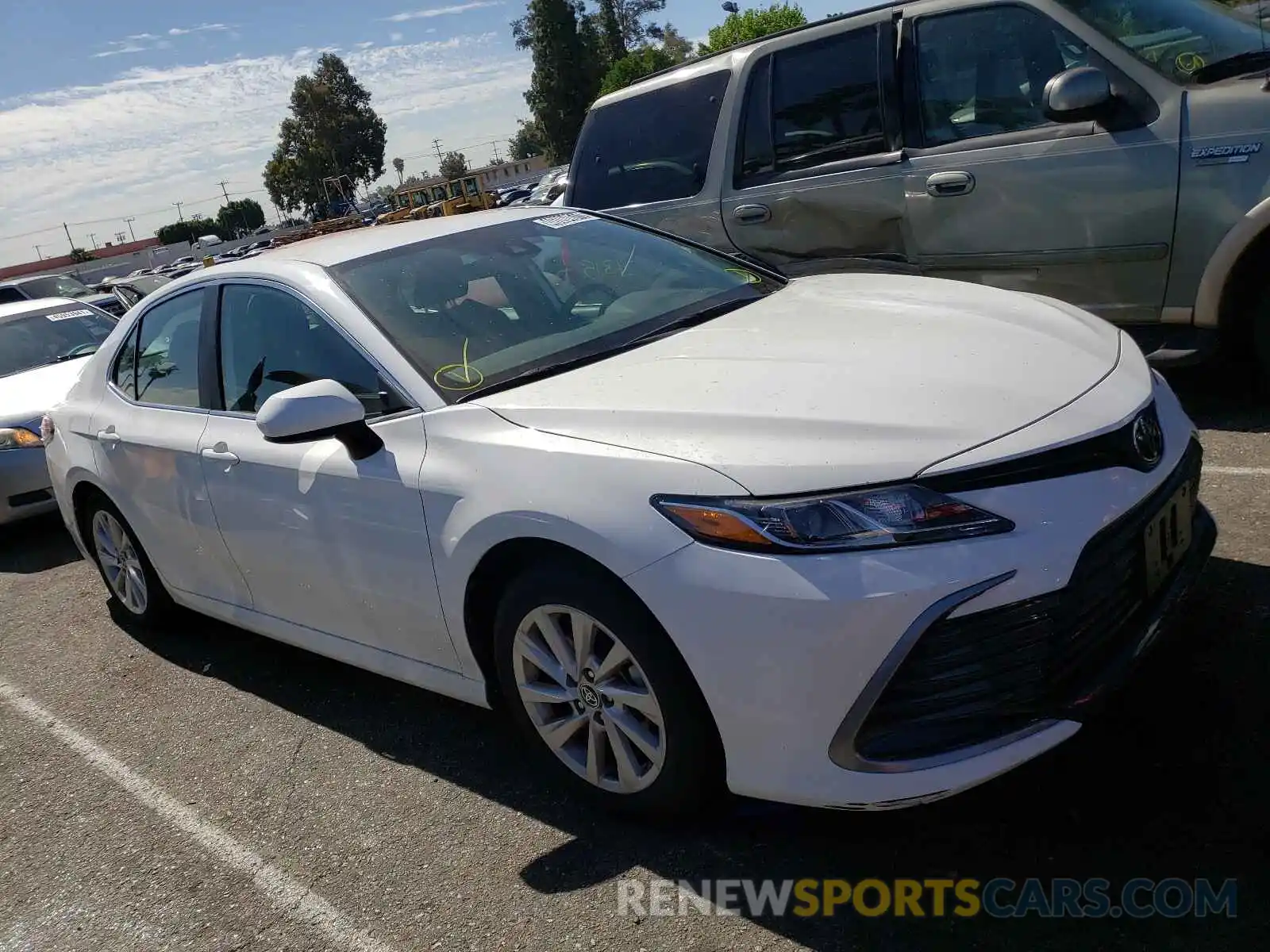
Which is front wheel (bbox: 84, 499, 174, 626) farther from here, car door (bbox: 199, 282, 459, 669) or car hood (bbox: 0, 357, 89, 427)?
car hood (bbox: 0, 357, 89, 427)

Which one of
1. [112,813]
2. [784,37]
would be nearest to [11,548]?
[112,813]

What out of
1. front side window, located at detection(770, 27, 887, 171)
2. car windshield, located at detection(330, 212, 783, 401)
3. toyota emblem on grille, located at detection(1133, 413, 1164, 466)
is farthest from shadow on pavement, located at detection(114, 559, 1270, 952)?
front side window, located at detection(770, 27, 887, 171)

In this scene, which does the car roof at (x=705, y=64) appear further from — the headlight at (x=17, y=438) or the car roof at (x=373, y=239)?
the headlight at (x=17, y=438)

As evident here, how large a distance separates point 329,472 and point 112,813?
1.38 metres

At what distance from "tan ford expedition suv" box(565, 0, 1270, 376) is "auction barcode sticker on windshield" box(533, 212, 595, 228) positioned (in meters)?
1.81

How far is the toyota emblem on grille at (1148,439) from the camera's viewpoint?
2.51 metres

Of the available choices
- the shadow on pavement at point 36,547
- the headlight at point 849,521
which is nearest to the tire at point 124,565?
the shadow on pavement at point 36,547

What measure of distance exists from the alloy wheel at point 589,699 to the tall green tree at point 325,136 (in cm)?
10201

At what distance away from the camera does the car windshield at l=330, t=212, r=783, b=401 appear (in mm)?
3211

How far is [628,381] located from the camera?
2.88 metres

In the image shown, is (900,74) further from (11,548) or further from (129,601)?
(11,548)

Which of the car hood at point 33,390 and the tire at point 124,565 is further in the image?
the car hood at point 33,390

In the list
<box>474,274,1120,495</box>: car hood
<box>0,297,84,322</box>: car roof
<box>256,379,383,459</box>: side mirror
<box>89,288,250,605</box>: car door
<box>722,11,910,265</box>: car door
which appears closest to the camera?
<box>474,274,1120,495</box>: car hood

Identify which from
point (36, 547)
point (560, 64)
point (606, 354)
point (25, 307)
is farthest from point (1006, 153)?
point (560, 64)
